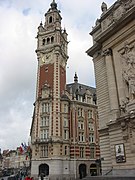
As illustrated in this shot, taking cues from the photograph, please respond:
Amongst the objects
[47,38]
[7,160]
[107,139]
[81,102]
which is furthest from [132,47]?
[7,160]

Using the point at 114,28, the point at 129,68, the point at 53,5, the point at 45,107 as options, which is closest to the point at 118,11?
the point at 114,28

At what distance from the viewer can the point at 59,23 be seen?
59969 mm

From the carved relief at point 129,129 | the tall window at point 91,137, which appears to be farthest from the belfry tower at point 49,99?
the carved relief at point 129,129

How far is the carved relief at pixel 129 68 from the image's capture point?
2209cm

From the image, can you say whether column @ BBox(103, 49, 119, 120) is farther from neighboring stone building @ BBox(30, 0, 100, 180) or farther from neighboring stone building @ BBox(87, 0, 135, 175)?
neighboring stone building @ BBox(30, 0, 100, 180)

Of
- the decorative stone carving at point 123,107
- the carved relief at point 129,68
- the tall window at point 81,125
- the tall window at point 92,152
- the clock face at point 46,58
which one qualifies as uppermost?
the clock face at point 46,58

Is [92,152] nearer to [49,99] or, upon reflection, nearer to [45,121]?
[45,121]

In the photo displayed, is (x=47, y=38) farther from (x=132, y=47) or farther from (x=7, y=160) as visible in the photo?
(x=7, y=160)

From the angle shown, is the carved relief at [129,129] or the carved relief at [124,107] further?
the carved relief at [124,107]

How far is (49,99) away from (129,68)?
28.5 m

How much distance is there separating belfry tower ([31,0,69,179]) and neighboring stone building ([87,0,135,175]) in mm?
21681

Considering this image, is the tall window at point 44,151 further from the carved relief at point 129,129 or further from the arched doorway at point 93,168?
the carved relief at point 129,129

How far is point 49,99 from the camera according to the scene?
48.9 m

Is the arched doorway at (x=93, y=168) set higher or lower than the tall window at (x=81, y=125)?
lower
